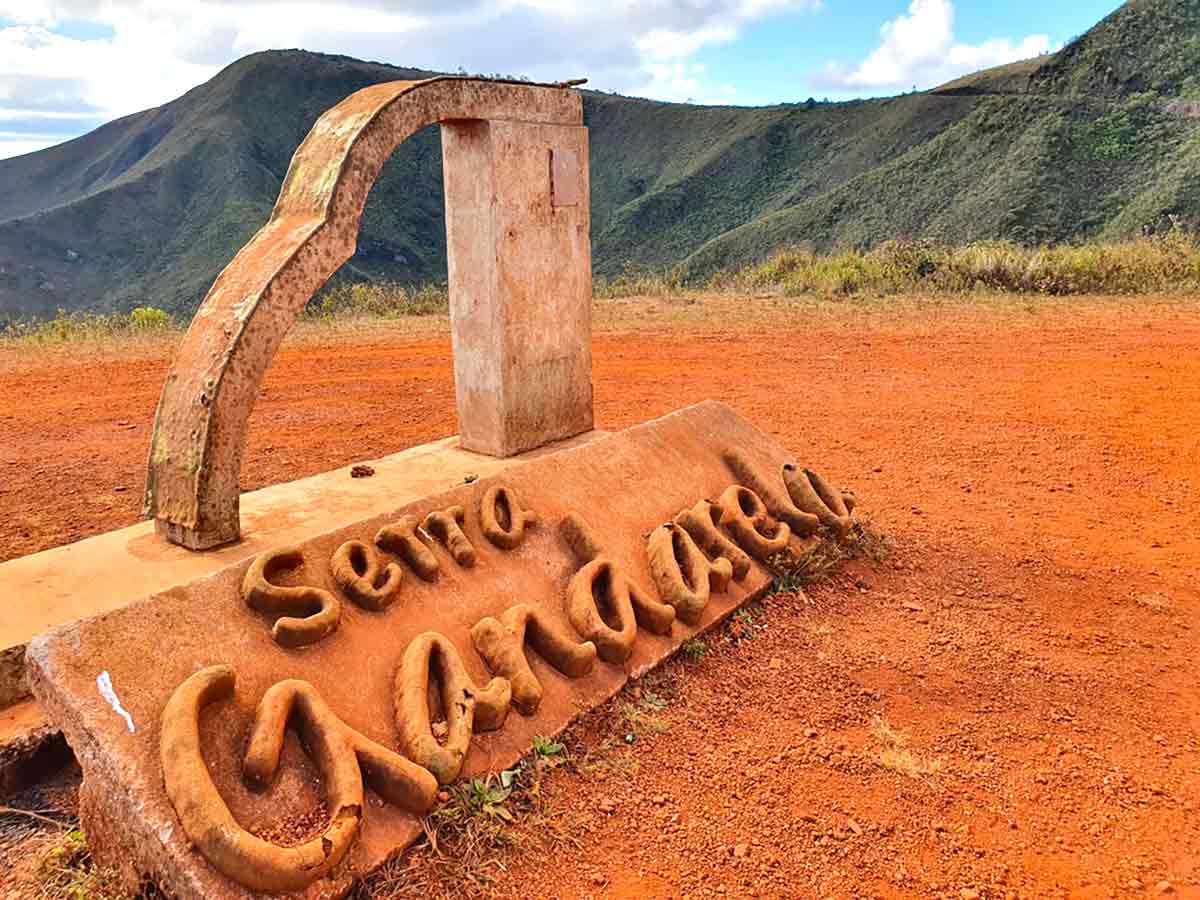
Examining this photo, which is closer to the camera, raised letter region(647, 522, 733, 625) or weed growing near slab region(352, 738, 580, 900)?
weed growing near slab region(352, 738, 580, 900)

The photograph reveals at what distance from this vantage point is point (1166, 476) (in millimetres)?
4906

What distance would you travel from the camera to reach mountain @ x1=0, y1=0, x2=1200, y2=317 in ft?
81.4

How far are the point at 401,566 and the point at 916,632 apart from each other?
6.29ft

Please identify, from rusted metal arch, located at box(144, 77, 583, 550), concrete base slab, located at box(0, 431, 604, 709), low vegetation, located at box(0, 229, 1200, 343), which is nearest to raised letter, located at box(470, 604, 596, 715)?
concrete base slab, located at box(0, 431, 604, 709)

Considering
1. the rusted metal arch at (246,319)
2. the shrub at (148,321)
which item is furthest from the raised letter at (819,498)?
the shrub at (148,321)

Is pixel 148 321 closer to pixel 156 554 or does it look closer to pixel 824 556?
pixel 156 554

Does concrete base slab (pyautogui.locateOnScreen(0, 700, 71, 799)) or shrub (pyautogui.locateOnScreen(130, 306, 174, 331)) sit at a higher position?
shrub (pyautogui.locateOnScreen(130, 306, 174, 331))

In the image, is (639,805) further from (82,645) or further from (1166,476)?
(1166,476)

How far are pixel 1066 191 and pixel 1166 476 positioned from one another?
22555 millimetres

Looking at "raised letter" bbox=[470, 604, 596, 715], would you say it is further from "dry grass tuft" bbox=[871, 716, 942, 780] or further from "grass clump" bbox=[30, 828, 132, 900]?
"grass clump" bbox=[30, 828, 132, 900]

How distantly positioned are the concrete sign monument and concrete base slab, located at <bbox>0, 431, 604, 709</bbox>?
28 millimetres

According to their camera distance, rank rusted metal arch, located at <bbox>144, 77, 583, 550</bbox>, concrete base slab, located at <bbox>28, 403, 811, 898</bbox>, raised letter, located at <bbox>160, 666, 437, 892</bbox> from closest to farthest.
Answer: raised letter, located at <bbox>160, 666, 437, 892</bbox>
concrete base slab, located at <bbox>28, 403, 811, 898</bbox>
rusted metal arch, located at <bbox>144, 77, 583, 550</bbox>

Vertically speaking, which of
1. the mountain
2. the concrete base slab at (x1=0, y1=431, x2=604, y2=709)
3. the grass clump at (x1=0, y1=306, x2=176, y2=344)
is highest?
the mountain

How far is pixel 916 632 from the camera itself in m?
3.33
